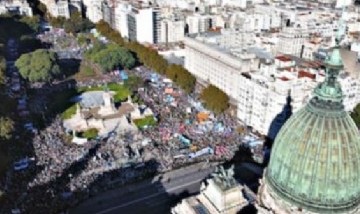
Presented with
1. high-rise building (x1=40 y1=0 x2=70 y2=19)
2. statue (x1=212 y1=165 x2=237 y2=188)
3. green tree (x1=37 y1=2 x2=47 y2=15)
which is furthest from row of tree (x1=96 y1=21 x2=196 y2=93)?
statue (x1=212 y1=165 x2=237 y2=188)

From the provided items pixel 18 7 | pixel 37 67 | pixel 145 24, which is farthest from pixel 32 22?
pixel 37 67

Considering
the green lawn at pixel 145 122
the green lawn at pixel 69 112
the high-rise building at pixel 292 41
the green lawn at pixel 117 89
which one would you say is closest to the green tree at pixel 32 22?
the green lawn at pixel 117 89

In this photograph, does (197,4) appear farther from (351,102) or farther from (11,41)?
(351,102)

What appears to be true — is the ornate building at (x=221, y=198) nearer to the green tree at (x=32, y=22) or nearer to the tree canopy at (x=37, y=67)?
the tree canopy at (x=37, y=67)

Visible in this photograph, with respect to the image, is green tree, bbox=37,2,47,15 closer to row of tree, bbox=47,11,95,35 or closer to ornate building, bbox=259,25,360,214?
row of tree, bbox=47,11,95,35

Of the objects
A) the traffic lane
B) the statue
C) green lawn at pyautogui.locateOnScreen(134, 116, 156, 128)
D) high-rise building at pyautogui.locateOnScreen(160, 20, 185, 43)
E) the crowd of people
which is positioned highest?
the statue

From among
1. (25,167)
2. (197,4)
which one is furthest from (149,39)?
(25,167)

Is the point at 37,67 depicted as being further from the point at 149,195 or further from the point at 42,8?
the point at 42,8

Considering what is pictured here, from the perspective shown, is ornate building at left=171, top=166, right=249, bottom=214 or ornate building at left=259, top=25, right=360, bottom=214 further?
ornate building at left=171, top=166, right=249, bottom=214
